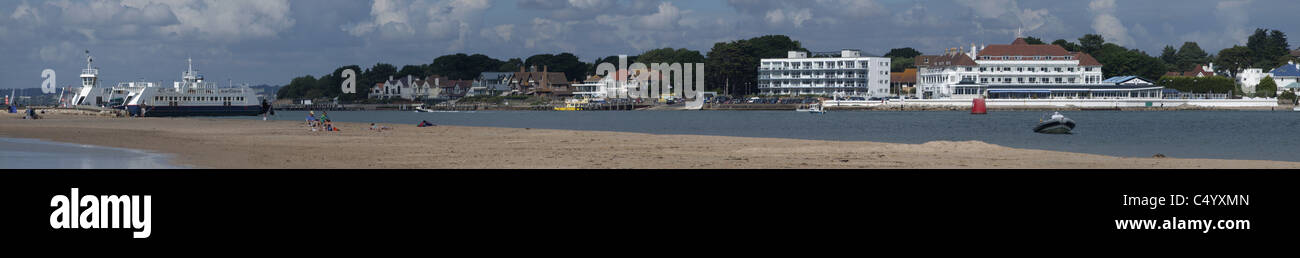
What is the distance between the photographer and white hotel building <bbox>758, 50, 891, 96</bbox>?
184 metres

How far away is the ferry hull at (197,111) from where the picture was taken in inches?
3735

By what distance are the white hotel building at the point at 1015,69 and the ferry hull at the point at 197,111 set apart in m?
99.2

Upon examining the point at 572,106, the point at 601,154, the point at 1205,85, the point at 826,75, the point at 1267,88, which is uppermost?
the point at 826,75

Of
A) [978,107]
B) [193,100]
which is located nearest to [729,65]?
[978,107]

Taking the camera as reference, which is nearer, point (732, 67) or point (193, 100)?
point (193, 100)

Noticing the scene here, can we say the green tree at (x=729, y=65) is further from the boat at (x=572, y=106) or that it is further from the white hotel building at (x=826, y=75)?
the boat at (x=572, y=106)

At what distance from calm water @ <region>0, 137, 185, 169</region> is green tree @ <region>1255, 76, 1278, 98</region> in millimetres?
168592

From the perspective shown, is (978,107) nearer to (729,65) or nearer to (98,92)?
(729,65)

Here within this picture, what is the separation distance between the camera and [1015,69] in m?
169

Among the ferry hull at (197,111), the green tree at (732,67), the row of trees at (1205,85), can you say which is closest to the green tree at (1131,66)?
the row of trees at (1205,85)

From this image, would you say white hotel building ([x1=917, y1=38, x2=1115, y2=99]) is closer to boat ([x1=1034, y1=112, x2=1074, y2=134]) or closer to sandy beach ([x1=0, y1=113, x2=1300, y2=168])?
boat ([x1=1034, y1=112, x2=1074, y2=134])

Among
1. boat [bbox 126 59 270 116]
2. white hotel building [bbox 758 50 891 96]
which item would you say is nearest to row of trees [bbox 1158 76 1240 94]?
white hotel building [bbox 758 50 891 96]

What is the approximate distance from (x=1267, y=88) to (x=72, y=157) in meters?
178
